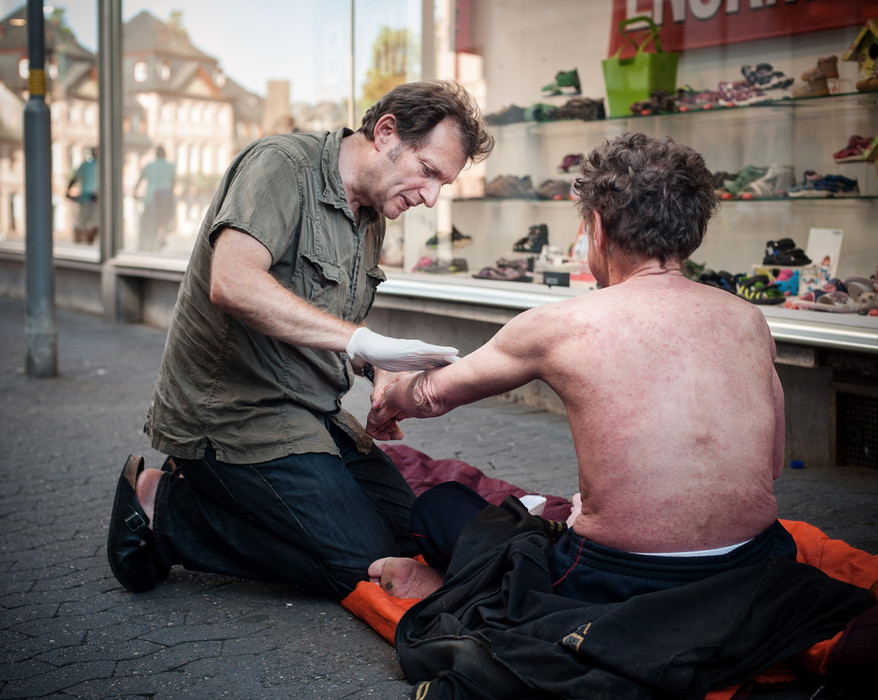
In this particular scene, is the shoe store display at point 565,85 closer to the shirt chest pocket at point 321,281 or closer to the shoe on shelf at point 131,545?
the shirt chest pocket at point 321,281

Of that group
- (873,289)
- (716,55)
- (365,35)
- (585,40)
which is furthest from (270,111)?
(873,289)

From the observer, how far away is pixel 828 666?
7.72 feet

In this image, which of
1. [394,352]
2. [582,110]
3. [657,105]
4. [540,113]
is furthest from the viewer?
[540,113]

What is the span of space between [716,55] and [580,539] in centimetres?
443

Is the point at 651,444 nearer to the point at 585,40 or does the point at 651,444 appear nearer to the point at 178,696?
the point at 178,696

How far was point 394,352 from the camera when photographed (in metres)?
2.75

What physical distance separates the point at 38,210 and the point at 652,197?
6.05 metres

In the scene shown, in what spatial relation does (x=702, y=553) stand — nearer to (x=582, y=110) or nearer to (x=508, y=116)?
(x=582, y=110)

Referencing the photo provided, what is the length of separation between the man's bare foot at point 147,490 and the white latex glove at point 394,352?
3.51ft

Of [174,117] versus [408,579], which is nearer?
[408,579]

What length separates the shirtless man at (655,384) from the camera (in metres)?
2.23

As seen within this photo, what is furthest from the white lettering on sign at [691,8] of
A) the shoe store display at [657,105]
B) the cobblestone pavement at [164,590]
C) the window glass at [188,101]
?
the window glass at [188,101]

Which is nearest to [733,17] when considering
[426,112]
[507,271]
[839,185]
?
[839,185]

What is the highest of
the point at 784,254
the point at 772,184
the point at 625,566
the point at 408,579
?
the point at 772,184
